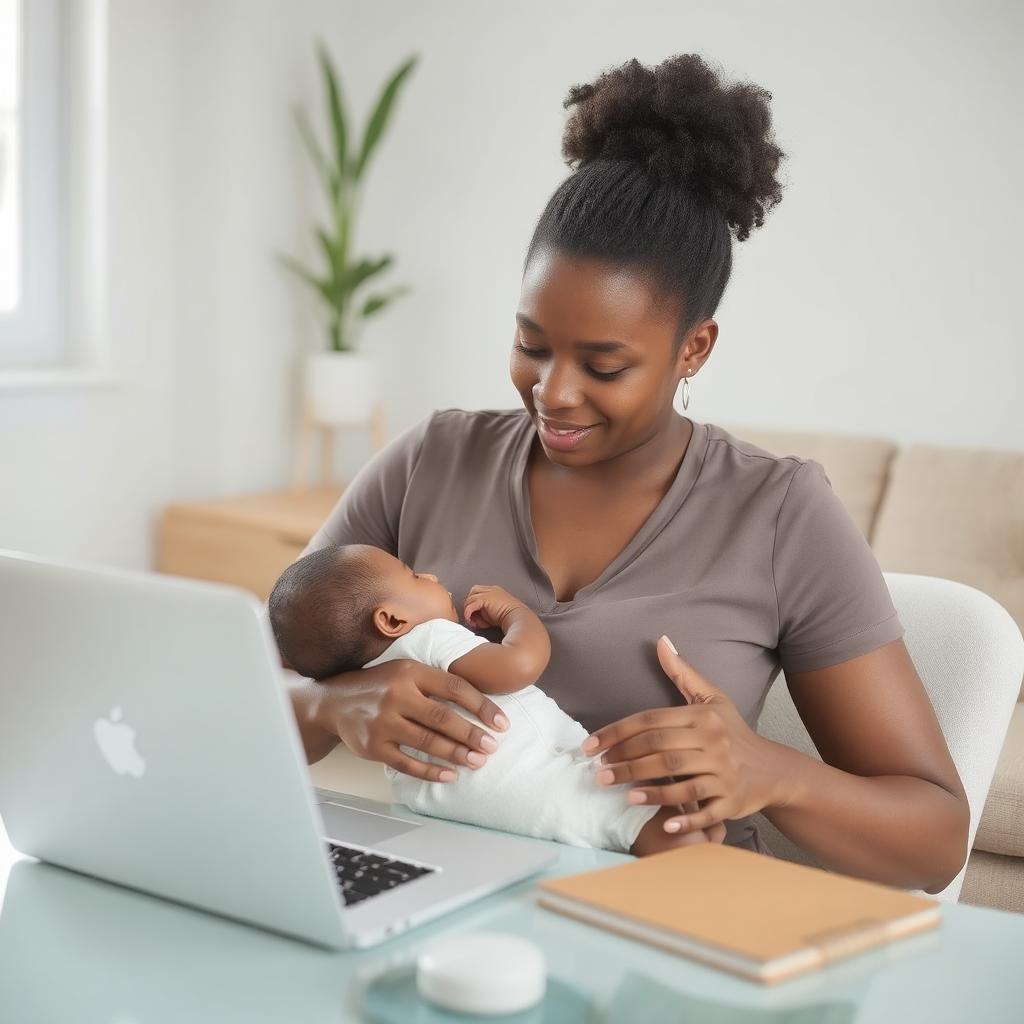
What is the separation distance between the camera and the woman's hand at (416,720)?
1.20 meters

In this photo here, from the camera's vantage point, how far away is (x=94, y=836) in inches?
38.1

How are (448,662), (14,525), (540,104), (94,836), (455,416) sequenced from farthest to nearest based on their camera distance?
(540,104) < (14,525) < (455,416) < (448,662) < (94,836)

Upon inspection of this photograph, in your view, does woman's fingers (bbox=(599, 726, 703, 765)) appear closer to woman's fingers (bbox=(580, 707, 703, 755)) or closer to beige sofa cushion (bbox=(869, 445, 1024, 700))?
woman's fingers (bbox=(580, 707, 703, 755))

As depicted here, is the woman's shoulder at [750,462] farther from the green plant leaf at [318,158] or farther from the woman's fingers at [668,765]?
the green plant leaf at [318,158]

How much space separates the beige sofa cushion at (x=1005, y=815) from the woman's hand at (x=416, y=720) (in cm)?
136

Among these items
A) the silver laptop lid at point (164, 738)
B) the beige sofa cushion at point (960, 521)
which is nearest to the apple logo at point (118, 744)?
the silver laptop lid at point (164, 738)

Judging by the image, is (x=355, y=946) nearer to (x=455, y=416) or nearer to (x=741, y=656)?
(x=741, y=656)

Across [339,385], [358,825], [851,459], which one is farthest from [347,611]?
[339,385]

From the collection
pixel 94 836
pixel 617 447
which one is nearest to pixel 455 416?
pixel 617 447

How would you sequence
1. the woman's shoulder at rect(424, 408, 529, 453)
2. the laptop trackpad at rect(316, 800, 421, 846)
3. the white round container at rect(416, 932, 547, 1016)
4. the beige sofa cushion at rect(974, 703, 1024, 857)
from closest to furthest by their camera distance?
the white round container at rect(416, 932, 547, 1016), the laptop trackpad at rect(316, 800, 421, 846), the woman's shoulder at rect(424, 408, 529, 453), the beige sofa cushion at rect(974, 703, 1024, 857)

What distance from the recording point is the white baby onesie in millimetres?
1160

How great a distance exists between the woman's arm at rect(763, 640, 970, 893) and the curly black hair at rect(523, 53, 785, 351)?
15.7 inches

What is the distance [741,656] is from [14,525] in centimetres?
251

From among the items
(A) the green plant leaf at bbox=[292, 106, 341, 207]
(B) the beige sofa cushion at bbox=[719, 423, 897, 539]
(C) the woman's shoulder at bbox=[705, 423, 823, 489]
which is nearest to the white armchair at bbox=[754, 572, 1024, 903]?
(C) the woman's shoulder at bbox=[705, 423, 823, 489]
